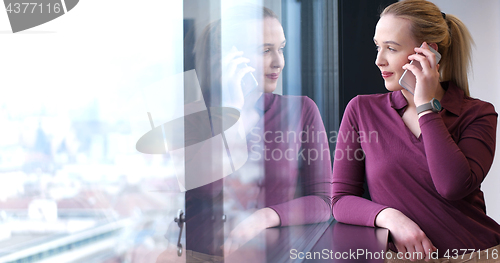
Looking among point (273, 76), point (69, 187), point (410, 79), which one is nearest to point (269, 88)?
point (273, 76)

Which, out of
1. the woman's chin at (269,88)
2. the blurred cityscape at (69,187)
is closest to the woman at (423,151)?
the woman's chin at (269,88)

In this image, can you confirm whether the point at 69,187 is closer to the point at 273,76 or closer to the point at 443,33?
the point at 273,76

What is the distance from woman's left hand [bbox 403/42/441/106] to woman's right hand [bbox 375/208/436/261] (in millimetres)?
336

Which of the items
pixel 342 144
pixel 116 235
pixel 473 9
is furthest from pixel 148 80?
pixel 473 9

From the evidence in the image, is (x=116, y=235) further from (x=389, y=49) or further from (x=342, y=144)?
(x=389, y=49)

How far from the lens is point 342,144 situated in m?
1.13

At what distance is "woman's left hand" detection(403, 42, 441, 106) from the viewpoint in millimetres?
1060

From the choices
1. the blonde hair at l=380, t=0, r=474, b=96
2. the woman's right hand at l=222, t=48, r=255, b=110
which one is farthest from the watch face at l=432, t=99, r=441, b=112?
the woman's right hand at l=222, t=48, r=255, b=110

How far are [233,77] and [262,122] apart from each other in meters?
0.17

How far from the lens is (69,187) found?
1.48 feet

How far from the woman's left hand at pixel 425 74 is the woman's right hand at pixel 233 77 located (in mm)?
561

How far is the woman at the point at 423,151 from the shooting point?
1.01m

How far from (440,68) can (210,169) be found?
→ 2.93 feet

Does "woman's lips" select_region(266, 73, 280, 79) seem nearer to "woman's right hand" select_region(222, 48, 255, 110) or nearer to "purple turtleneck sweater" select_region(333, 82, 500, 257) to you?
"woman's right hand" select_region(222, 48, 255, 110)
